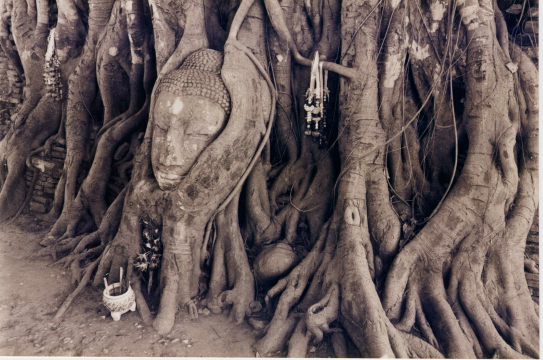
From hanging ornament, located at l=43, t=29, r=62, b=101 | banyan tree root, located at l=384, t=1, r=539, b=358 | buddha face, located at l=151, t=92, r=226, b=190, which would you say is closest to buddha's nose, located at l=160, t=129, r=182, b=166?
buddha face, located at l=151, t=92, r=226, b=190

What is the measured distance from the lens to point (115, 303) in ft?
8.32

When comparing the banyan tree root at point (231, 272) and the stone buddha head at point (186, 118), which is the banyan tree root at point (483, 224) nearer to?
the banyan tree root at point (231, 272)

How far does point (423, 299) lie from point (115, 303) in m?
2.39

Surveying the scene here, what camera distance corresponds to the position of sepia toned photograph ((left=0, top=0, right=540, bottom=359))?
8.11ft

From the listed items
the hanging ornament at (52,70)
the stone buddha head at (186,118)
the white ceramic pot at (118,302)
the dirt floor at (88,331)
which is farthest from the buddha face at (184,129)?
the hanging ornament at (52,70)

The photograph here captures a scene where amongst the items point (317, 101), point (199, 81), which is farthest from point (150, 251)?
point (317, 101)

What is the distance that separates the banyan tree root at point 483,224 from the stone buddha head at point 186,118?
1.88 metres

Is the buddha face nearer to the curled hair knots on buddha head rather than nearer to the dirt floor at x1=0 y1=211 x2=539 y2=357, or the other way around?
the curled hair knots on buddha head

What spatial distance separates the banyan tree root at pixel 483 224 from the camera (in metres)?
2.53

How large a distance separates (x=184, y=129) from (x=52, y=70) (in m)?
2.65

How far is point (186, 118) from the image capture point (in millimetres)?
2756

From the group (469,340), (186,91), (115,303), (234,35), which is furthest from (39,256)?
(469,340)

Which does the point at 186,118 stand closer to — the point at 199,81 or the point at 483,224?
the point at 199,81

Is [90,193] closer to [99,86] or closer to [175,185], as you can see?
[99,86]
